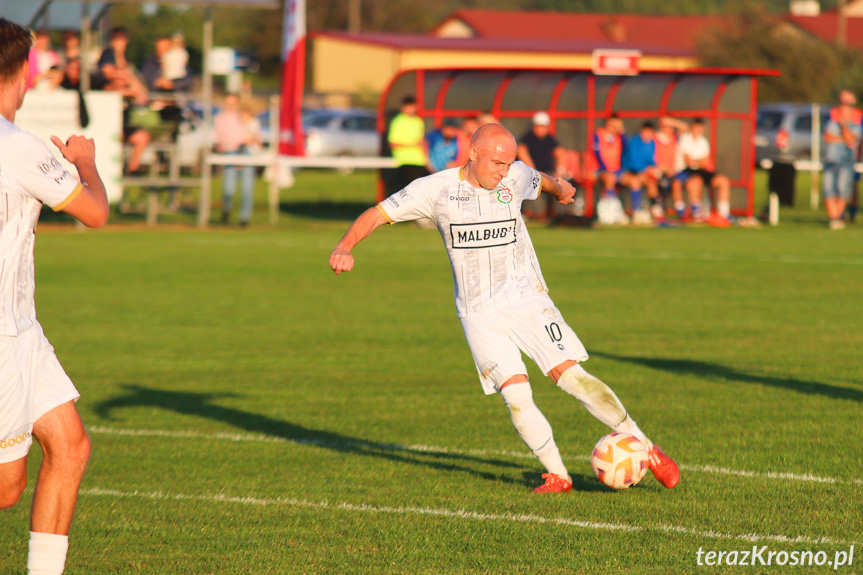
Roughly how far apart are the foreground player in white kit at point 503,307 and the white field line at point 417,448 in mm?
588

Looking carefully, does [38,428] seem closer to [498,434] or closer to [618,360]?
[498,434]

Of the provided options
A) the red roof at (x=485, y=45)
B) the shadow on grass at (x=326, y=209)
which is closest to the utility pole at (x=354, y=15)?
the red roof at (x=485, y=45)

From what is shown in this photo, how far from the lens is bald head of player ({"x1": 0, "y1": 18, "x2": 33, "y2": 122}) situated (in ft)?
13.4

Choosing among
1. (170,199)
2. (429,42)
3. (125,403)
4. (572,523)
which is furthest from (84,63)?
(429,42)

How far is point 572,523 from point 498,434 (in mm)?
2203

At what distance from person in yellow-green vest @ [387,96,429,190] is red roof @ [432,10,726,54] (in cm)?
5685

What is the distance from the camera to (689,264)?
689 inches

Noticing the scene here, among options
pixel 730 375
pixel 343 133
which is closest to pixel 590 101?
pixel 730 375

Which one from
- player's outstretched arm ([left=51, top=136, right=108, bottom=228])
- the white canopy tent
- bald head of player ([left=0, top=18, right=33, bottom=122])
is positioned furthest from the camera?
the white canopy tent

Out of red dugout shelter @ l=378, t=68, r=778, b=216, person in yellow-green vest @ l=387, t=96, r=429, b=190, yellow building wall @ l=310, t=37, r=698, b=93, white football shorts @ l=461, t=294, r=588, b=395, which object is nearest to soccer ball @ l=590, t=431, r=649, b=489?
white football shorts @ l=461, t=294, r=588, b=395

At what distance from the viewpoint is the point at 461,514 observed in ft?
19.0

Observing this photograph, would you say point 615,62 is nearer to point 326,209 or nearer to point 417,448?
point 326,209

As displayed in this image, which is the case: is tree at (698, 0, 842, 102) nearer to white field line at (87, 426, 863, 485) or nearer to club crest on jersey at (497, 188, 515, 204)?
white field line at (87, 426, 863, 485)

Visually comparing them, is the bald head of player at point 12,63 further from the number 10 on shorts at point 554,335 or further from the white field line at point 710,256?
the white field line at point 710,256
